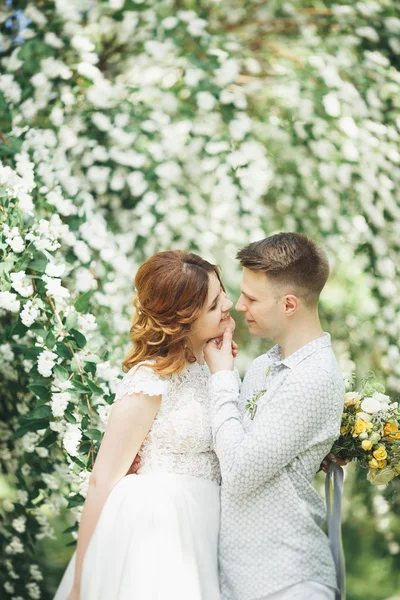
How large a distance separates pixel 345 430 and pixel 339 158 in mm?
2325

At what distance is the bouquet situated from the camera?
6.72 feet

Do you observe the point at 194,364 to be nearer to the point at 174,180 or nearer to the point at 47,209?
the point at 47,209

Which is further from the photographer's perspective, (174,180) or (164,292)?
(174,180)

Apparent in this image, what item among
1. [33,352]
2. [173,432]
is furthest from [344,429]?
[33,352]

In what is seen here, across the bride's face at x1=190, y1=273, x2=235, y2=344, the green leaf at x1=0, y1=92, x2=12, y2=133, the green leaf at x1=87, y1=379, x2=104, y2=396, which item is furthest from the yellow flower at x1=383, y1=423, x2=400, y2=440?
the green leaf at x1=0, y1=92, x2=12, y2=133

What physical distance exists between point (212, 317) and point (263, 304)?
0.17 meters

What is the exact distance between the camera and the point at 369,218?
411 cm

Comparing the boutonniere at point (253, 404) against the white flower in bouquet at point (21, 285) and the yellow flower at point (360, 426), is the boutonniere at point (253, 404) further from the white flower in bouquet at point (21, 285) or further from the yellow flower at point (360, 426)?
the white flower in bouquet at point (21, 285)

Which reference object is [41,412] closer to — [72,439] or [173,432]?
[72,439]

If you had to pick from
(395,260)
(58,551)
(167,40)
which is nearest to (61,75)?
(167,40)

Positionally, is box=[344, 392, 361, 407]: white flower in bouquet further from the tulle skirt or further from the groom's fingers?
the tulle skirt

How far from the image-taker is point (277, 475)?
1.95 m

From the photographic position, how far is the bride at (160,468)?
1968mm

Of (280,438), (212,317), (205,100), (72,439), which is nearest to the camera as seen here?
(280,438)
